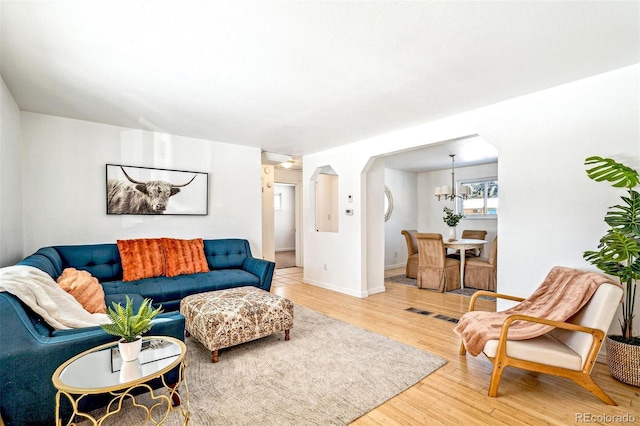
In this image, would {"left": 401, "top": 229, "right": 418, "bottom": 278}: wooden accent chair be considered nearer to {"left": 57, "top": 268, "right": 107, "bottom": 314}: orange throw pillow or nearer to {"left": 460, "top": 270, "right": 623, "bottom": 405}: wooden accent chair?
{"left": 460, "top": 270, "right": 623, "bottom": 405}: wooden accent chair

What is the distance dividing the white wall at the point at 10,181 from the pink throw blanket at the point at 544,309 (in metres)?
3.78

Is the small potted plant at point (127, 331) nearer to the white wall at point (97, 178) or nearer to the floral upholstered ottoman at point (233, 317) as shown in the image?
the floral upholstered ottoman at point (233, 317)

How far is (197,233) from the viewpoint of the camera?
14.6ft

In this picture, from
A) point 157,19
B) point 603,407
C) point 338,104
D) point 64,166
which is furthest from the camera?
point 64,166

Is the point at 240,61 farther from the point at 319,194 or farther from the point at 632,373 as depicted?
the point at 319,194

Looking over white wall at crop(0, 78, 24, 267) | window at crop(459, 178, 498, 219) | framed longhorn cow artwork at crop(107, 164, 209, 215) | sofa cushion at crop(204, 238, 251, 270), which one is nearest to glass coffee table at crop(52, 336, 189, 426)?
white wall at crop(0, 78, 24, 267)

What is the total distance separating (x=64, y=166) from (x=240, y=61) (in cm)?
281

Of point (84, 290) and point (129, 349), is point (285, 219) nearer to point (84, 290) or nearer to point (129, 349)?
point (84, 290)

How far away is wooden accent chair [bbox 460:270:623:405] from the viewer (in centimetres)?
191

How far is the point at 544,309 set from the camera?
2.27 m

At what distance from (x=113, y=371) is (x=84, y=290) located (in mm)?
1313

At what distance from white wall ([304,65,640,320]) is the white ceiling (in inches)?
7.0

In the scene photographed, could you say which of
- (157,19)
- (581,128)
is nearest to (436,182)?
(581,128)

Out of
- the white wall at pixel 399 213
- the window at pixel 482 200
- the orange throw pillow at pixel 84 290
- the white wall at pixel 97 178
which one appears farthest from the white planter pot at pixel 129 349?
the window at pixel 482 200
